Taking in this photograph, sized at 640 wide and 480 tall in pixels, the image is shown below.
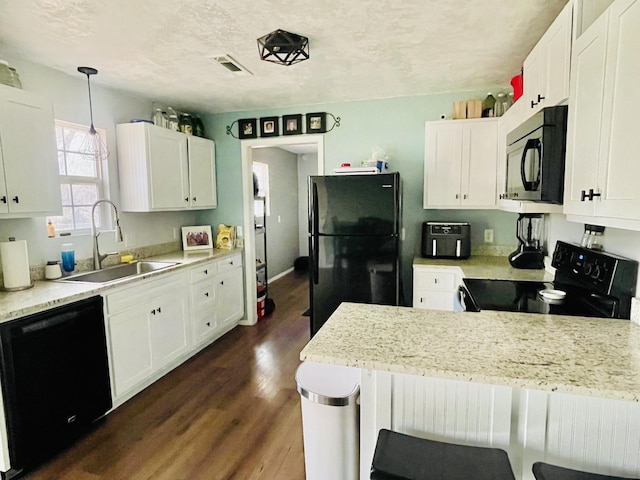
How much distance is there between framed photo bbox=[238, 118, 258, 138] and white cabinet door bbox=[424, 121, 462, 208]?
1770mm

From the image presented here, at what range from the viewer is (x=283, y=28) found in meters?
2.00

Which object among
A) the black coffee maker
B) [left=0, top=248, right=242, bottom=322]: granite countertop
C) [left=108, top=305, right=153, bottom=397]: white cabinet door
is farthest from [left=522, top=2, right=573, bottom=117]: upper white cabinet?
[left=108, top=305, right=153, bottom=397]: white cabinet door

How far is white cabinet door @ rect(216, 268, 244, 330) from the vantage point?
3.66 metres

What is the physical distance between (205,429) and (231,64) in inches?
94.8

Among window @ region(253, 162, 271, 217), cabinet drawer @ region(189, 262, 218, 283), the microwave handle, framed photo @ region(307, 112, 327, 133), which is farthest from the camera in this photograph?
window @ region(253, 162, 271, 217)

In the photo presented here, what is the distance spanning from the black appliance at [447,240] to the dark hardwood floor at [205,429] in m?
1.57

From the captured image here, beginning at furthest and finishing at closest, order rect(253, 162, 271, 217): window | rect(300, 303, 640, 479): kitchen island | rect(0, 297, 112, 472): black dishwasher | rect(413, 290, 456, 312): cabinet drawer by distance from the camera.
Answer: rect(253, 162, 271, 217): window, rect(413, 290, 456, 312): cabinet drawer, rect(0, 297, 112, 472): black dishwasher, rect(300, 303, 640, 479): kitchen island

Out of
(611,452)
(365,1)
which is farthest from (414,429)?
(365,1)

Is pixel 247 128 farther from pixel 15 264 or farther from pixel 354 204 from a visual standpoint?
pixel 15 264

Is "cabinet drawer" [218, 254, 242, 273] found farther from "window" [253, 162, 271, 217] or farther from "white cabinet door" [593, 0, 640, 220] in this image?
"white cabinet door" [593, 0, 640, 220]

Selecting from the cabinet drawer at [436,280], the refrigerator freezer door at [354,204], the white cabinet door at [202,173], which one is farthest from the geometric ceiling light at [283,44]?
the cabinet drawer at [436,280]

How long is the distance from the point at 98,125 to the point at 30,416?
7.03 feet

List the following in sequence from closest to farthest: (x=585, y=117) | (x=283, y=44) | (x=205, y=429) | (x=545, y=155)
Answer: (x=585, y=117) → (x=545, y=155) → (x=283, y=44) → (x=205, y=429)

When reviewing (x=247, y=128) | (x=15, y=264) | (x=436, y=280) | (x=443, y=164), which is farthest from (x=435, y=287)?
(x=15, y=264)
